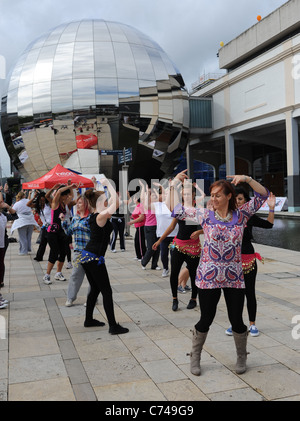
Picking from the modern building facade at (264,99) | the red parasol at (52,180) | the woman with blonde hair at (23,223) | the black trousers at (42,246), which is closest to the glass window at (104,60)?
the red parasol at (52,180)

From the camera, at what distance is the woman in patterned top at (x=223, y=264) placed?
11.7 feet

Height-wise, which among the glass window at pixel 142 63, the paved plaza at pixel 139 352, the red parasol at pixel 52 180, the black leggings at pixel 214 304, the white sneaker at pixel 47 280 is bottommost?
the paved plaza at pixel 139 352

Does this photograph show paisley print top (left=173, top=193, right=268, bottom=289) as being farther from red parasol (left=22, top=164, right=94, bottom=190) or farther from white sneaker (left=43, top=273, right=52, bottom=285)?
red parasol (left=22, top=164, right=94, bottom=190)

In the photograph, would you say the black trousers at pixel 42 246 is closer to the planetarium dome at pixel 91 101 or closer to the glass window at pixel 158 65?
the planetarium dome at pixel 91 101

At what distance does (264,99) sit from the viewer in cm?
2723

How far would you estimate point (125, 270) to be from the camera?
30.1 feet

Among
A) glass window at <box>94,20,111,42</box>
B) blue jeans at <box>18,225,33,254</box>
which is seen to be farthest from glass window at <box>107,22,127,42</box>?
blue jeans at <box>18,225,33,254</box>

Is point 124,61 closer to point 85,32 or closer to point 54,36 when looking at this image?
point 85,32

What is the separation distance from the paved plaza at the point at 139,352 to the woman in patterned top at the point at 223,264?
318mm

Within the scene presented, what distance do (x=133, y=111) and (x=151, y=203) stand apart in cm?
1148

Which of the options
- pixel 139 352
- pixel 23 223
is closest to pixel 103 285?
pixel 139 352

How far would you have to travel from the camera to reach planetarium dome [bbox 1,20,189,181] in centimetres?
1969

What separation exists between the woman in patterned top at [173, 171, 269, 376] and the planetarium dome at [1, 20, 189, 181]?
51.3ft
